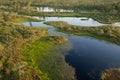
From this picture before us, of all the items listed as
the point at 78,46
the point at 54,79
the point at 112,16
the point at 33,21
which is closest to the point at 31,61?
the point at 54,79

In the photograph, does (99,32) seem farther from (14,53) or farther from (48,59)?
(14,53)

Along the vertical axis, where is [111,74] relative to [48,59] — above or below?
below

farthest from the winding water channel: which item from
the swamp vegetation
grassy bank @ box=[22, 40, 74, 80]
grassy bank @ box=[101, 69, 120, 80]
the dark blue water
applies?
grassy bank @ box=[22, 40, 74, 80]

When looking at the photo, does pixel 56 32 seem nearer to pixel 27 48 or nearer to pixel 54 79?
pixel 27 48

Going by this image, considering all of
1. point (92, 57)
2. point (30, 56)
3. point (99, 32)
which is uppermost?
point (99, 32)

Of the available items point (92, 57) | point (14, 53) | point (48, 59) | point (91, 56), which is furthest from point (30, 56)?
point (92, 57)

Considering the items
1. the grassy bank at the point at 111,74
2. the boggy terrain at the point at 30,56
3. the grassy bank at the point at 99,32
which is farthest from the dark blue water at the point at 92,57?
the grassy bank at the point at 99,32

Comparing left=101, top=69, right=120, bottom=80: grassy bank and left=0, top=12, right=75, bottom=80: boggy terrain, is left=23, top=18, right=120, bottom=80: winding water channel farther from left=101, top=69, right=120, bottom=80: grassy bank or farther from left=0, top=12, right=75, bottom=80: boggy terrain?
left=0, top=12, right=75, bottom=80: boggy terrain

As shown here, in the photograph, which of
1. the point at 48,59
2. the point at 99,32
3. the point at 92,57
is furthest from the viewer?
the point at 99,32

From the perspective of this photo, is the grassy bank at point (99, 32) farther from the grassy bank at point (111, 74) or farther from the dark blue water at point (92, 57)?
the grassy bank at point (111, 74)
